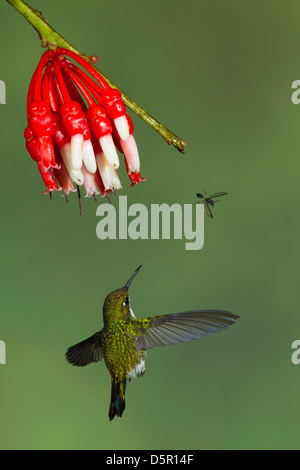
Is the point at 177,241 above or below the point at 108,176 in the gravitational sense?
above

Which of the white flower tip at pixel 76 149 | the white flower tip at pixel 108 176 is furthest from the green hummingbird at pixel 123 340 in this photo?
the white flower tip at pixel 76 149

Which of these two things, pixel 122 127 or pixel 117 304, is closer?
pixel 122 127

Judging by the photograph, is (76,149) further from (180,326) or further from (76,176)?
(180,326)

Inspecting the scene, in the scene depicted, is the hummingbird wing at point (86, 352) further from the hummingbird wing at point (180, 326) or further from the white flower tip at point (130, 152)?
the white flower tip at point (130, 152)

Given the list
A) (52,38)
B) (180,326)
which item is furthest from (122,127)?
(180,326)

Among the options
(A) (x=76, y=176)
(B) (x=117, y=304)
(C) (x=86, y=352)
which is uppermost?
(A) (x=76, y=176)

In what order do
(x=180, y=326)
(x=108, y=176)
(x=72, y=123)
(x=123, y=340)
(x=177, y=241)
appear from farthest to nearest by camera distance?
(x=177, y=241), (x=123, y=340), (x=180, y=326), (x=108, y=176), (x=72, y=123)

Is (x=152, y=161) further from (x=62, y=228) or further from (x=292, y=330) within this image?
(x=292, y=330)

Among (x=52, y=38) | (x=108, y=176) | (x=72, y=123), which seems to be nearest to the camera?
(x=52, y=38)
